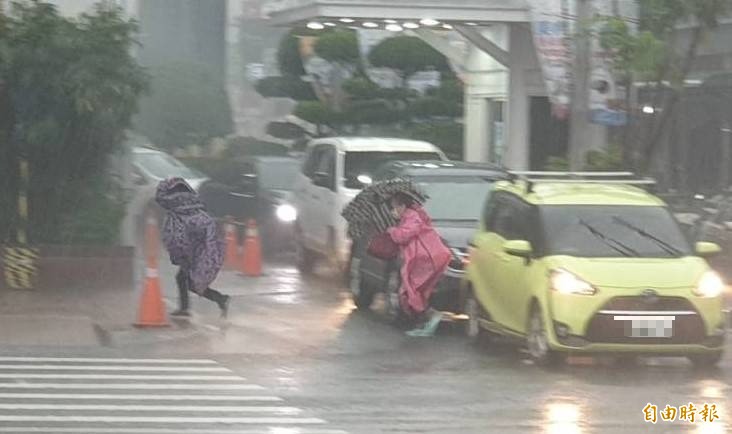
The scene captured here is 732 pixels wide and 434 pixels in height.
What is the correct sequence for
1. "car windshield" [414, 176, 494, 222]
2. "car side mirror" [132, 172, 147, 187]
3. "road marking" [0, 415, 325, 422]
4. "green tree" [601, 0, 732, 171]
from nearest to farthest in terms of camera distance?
"road marking" [0, 415, 325, 422] → "car windshield" [414, 176, 494, 222] → "green tree" [601, 0, 732, 171] → "car side mirror" [132, 172, 147, 187]

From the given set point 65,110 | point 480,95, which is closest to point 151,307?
point 65,110

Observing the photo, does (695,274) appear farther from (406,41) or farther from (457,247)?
(406,41)

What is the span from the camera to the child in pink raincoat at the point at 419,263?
50.9ft

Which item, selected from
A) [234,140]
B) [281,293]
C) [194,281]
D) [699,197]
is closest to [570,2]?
[699,197]

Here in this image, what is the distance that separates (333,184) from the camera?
20359 mm

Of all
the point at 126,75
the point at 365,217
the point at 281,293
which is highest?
the point at 126,75

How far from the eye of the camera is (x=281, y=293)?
1911 cm

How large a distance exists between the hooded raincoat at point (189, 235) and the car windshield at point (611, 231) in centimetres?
384

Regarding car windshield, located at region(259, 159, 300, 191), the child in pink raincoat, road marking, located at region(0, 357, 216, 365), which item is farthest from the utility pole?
road marking, located at region(0, 357, 216, 365)

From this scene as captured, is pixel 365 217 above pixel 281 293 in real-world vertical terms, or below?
above

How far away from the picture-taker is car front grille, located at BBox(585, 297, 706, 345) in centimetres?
1284

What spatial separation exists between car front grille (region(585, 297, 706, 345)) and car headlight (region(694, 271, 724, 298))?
8.5 inches

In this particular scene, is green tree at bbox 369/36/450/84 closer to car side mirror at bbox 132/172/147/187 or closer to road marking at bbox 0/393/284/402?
car side mirror at bbox 132/172/147/187

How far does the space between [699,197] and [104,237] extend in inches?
339
